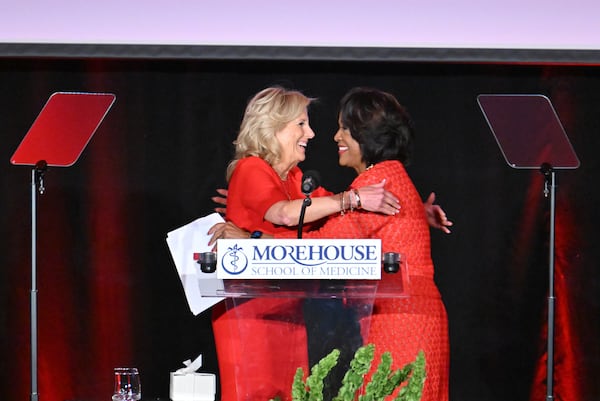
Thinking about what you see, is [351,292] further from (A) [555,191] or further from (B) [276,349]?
(A) [555,191]

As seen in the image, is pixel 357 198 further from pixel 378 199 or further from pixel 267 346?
pixel 267 346

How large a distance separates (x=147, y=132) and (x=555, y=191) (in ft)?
6.89

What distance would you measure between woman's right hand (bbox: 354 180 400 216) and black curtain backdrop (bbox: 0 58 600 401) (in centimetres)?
81

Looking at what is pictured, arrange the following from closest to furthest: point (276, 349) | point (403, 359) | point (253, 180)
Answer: point (276, 349), point (403, 359), point (253, 180)

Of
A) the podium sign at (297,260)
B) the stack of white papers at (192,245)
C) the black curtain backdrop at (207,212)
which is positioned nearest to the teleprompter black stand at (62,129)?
the black curtain backdrop at (207,212)

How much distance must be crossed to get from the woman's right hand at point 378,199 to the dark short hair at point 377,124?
0.37 metres

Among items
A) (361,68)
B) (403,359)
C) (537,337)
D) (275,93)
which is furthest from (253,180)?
(537,337)

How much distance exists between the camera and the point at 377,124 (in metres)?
4.71

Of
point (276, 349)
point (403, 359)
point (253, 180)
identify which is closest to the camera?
point (276, 349)

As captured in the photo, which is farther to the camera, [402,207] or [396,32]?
[396,32]

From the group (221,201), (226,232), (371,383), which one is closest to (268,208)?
(226,232)

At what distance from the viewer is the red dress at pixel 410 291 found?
3.82 m

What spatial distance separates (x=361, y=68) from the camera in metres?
4.93

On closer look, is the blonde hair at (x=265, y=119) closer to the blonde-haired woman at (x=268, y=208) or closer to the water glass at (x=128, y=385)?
the blonde-haired woman at (x=268, y=208)
